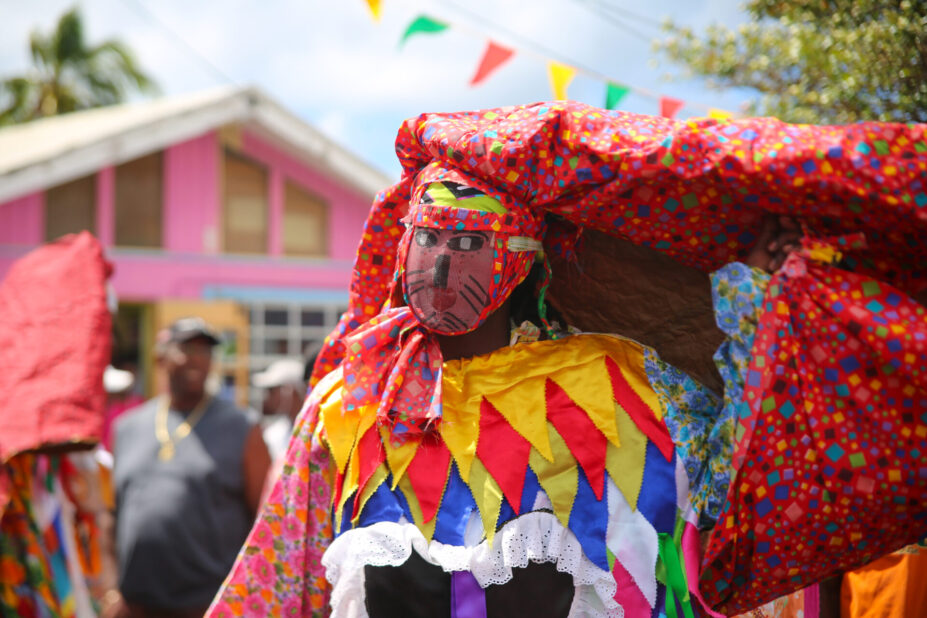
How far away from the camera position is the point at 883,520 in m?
1.69

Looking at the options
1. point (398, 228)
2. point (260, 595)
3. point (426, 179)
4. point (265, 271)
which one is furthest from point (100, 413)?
point (265, 271)

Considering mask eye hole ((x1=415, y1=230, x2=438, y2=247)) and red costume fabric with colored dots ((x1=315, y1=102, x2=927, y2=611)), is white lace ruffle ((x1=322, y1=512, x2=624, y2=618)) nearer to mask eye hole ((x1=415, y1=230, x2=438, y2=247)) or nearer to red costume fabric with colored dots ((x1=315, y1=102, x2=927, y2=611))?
red costume fabric with colored dots ((x1=315, y1=102, x2=927, y2=611))

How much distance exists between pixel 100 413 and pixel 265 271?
976 centimetres

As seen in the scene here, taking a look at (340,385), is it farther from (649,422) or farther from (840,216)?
(840,216)

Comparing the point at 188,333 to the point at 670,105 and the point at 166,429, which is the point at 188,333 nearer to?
the point at 166,429

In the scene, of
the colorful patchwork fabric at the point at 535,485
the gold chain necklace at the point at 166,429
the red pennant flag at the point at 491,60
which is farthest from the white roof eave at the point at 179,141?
the colorful patchwork fabric at the point at 535,485

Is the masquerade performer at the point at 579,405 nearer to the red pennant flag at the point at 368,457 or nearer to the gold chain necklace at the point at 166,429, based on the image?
the red pennant flag at the point at 368,457

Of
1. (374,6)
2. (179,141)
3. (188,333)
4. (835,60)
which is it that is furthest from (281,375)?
(179,141)

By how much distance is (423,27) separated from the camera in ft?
A: 18.1

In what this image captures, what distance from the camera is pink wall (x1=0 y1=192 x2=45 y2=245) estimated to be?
449 inches

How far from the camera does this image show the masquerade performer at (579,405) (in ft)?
5.56

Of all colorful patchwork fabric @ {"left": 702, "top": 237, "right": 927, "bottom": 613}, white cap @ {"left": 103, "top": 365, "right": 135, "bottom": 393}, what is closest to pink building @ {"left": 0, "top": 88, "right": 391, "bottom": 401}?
white cap @ {"left": 103, "top": 365, "right": 135, "bottom": 393}

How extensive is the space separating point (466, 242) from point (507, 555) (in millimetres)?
678

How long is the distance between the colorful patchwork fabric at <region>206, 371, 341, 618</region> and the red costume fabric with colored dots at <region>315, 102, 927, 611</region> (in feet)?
2.94
